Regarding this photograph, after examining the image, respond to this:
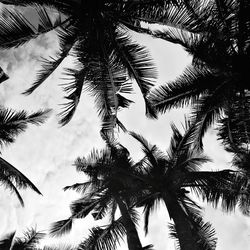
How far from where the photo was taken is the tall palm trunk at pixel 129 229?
972 centimetres

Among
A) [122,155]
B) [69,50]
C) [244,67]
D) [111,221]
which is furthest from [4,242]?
[244,67]

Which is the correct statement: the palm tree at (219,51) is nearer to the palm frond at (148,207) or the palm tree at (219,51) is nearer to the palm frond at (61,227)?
the palm frond at (148,207)

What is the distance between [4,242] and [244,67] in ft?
38.2

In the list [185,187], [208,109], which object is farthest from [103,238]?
[208,109]

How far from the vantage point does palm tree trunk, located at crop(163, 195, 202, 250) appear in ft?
25.3

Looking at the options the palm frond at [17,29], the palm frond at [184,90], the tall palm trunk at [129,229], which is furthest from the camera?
the tall palm trunk at [129,229]

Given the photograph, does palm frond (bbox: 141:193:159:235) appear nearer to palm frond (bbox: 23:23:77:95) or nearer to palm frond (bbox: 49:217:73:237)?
palm frond (bbox: 49:217:73:237)

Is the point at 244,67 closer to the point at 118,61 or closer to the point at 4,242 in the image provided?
the point at 118,61

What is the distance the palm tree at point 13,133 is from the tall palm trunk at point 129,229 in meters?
2.99

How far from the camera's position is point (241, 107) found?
27.0 feet

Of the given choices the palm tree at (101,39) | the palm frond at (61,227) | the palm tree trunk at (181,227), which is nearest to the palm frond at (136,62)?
the palm tree at (101,39)

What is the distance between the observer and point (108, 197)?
10516mm

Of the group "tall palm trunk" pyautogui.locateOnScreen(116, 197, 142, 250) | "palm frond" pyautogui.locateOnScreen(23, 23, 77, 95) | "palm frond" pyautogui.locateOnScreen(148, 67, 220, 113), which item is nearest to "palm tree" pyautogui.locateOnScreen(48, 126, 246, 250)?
"tall palm trunk" pyautogui.locateOnScreen(116, 197, 142, 250)

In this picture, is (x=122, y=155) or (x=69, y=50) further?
(x=122, y=155)
